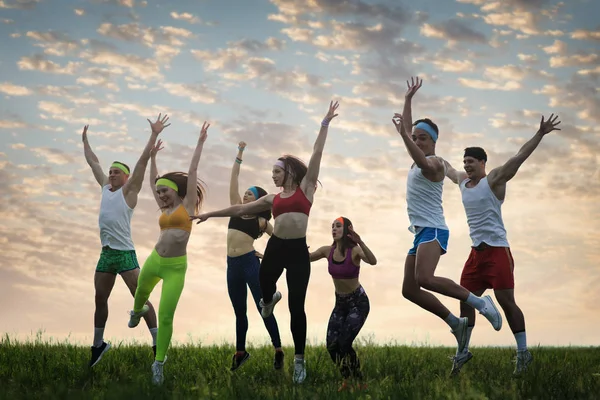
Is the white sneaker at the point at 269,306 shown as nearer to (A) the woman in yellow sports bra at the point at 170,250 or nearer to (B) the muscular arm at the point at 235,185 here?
(A) the woman in yellow sports bra at the point at 170,250

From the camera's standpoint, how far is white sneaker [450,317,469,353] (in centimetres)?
909

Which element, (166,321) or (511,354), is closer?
(166,321)

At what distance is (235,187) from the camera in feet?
35.2

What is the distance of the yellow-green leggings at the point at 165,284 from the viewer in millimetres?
8578

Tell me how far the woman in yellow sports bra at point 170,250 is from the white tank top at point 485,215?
405 centimetres

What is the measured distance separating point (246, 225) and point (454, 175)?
3408mm

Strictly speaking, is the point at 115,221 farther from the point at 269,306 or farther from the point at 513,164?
the point at 513,164

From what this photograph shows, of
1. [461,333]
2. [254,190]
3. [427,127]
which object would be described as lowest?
[461,333]

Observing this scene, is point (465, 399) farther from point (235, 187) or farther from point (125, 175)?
point (125, 175)

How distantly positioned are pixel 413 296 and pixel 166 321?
11.2 ft

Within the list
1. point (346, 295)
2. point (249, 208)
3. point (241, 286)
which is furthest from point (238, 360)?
point (249, 208)

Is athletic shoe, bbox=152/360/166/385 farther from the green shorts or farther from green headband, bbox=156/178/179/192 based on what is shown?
green headband, bbox=156/178/179/192

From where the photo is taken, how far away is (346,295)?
30.8 feet

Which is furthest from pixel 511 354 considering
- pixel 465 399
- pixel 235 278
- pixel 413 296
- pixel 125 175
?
pixel 125 175
